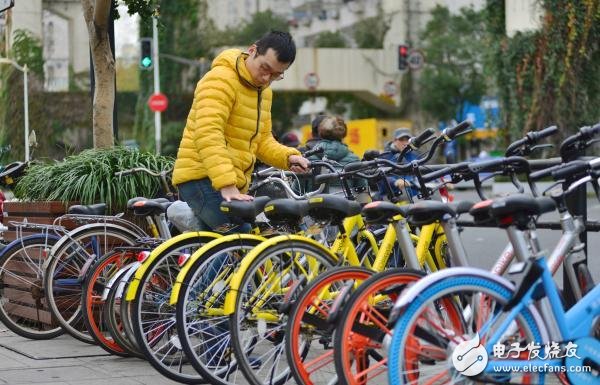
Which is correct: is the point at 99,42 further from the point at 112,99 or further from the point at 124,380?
the point at 124,380

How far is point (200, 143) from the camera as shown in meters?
6.24

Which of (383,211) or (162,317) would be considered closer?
(383,211)

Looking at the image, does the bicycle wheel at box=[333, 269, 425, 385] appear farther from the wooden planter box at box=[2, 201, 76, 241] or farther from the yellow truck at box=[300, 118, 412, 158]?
the yellow truck at box=[300, 118, 412, 158]

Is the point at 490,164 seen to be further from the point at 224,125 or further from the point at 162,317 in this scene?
the point at 162,317

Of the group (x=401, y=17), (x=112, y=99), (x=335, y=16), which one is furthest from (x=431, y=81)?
(x=112, y=99)

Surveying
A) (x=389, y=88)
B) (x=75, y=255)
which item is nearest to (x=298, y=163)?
(x=75, y=255)

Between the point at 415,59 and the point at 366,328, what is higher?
the point at 415,59

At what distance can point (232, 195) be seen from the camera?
6145 millimetres

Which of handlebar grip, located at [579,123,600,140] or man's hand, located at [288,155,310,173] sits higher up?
handlebar grip, located at [579,123,600,140]

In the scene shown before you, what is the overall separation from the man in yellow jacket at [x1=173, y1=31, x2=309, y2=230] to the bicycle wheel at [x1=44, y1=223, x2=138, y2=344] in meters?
1.22

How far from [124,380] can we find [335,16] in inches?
3249

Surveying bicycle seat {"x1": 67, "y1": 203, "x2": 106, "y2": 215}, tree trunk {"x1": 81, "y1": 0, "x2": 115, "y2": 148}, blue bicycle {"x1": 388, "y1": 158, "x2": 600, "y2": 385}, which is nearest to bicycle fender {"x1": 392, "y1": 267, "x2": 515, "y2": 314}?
blue bicycle {"x1": 388, "y1": 158, "x2": 600, "y2": 385}

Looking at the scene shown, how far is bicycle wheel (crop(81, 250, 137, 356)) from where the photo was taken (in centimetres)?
712

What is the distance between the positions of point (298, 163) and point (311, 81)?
156 feet
